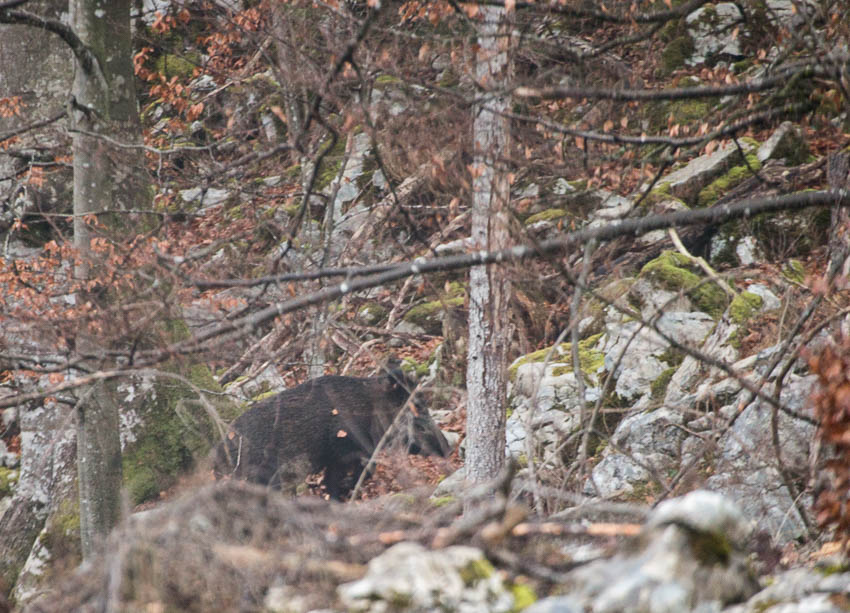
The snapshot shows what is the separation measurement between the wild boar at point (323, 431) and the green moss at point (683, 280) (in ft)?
10.8

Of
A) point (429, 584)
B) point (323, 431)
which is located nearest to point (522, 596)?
point (429, 584)

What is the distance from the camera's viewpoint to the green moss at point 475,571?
7.11 feet

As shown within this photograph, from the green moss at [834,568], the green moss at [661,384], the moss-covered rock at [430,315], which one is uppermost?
the moss-covered rock at [430,315]

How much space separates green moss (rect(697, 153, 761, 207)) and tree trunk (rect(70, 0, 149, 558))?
7.49m

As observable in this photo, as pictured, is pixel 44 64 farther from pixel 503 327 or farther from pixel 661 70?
pixel 661 70

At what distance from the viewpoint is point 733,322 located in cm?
735

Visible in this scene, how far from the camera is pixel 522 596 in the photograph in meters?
2.26

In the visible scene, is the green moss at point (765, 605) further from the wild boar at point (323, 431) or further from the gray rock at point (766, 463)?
the wild boar at point (323, 431)

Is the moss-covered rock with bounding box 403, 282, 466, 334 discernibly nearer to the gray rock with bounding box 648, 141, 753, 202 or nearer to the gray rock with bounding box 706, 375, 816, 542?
the gray rock with bounding box 648, 141, 753, 202

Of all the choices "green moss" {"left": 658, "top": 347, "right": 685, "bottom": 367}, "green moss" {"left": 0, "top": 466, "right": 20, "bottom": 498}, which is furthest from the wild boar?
"green moss" {"left": 0, "top": 466, "right": 20, "bottom": 498}

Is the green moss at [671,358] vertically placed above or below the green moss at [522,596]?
below

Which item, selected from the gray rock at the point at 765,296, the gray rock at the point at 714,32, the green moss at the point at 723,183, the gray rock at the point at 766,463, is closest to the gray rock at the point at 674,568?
the gray rock at the point at 766,463

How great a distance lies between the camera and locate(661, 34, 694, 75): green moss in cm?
1253

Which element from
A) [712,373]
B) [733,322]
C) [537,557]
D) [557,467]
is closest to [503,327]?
[557,467]
